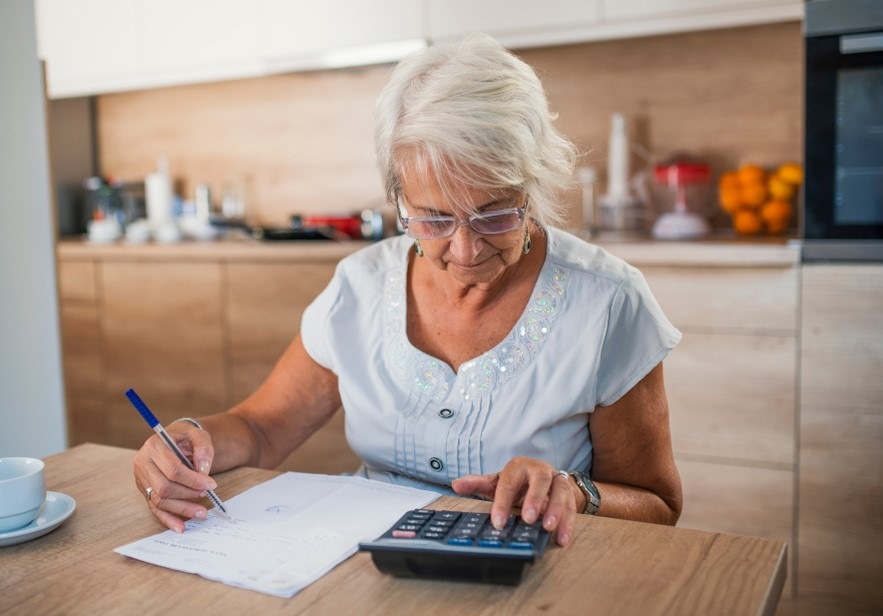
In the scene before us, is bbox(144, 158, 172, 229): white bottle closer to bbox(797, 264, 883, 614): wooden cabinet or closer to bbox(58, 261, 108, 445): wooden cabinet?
bbox(58, 261, 108, 445): wooden cabinet

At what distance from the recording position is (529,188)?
1264 mm

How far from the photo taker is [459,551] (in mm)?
816

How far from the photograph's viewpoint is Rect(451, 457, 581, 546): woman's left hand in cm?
90

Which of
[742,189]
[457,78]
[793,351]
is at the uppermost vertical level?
[457,78]

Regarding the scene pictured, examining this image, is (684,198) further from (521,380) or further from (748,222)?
(521,380)

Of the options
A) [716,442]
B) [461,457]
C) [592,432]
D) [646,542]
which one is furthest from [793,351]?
[646,542]

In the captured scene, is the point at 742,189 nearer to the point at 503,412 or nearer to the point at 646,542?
the point at 503,412

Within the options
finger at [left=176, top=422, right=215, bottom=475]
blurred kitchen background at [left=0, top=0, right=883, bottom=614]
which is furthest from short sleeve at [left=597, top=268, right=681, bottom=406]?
finger at [left=176, top=422, right=215, bottom=475]

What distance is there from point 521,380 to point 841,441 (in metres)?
1.27

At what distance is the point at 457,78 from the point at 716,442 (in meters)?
1.46

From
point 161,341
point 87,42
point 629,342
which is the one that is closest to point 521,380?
point 629,342

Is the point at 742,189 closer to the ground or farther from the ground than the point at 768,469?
farther from the ground

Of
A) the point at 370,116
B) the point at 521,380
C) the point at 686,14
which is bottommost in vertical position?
the point at 521,380

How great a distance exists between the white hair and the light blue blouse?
16 cm
